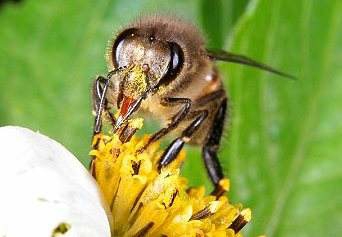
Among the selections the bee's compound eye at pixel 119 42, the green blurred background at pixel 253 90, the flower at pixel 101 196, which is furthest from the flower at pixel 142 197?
the green blurred background at pixel 253 90

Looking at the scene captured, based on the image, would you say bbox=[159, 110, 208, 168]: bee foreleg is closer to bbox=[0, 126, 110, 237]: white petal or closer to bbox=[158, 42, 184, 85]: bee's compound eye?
bbox=[158, 42, 184, 85]: bee's compound eye

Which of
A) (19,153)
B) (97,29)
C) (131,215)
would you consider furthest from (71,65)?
(19,153)

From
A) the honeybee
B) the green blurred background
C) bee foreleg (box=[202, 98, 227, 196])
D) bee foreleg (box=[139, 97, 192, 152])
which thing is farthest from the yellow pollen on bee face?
the green blurred background

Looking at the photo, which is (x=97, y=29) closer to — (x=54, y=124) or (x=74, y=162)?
(x=54, y=124)

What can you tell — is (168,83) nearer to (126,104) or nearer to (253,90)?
(126,104)

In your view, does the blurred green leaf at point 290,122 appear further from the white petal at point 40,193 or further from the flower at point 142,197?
the white petal at point 40,193
